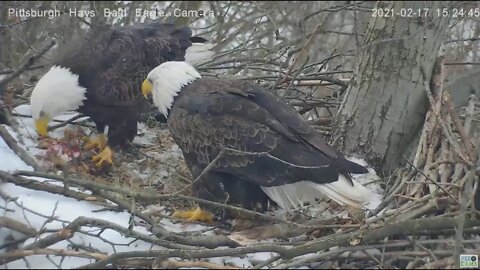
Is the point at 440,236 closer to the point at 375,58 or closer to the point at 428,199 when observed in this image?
the point at 428,199

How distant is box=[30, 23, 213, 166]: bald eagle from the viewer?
4945 millimetres

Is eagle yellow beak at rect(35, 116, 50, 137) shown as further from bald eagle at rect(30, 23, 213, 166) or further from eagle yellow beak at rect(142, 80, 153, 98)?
eagle yellow beak at rect(142, 80, 153, 98)

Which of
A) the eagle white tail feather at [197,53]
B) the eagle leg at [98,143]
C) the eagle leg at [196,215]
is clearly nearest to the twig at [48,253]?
the eagle leg at [196,215]

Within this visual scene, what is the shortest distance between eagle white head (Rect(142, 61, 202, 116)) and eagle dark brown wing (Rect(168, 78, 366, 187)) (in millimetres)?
158

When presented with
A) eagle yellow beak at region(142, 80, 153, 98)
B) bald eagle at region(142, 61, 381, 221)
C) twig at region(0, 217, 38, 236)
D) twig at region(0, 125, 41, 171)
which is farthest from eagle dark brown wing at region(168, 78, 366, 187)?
twig at region(0, 217, 38, 236)

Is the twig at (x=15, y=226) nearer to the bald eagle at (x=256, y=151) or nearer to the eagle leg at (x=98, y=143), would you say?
the bald eagle at (x=256, y=151)

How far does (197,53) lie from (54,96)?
121 cm

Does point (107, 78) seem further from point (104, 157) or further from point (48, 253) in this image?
point (48, 253)

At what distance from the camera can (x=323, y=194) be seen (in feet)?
13.3

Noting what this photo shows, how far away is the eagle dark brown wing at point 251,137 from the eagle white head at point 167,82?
0.16m

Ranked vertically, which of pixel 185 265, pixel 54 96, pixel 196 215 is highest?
pixel 54 96

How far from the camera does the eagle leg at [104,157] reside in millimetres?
4845

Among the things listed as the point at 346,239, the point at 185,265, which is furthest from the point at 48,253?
the point at 346,239

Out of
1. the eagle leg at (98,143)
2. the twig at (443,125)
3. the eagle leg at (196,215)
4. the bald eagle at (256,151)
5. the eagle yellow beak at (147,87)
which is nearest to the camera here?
the twig at (443,125)
